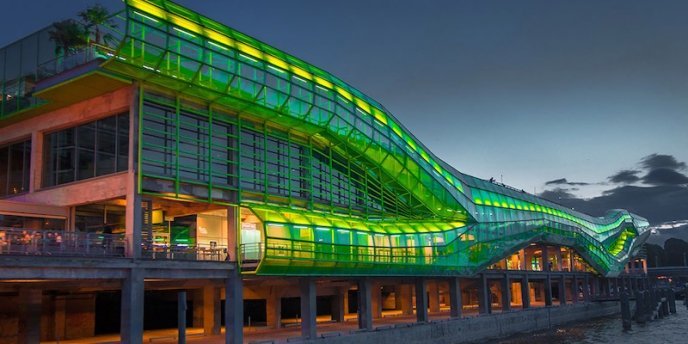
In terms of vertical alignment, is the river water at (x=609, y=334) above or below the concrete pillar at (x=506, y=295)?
below

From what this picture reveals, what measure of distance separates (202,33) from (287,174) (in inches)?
471

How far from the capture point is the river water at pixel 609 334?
58.6 meters

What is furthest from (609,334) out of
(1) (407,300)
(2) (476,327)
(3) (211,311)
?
(3) (211,311)

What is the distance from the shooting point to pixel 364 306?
47375 millimetres

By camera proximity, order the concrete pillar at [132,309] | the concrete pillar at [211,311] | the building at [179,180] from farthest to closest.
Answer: the concrete pillar at [211,311] → the building at [179,180] → the concrete pillar at [132,309]

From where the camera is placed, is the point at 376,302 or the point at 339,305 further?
the point at 376,302

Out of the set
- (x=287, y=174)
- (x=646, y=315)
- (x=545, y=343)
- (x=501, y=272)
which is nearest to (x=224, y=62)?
(x=287, y=174)

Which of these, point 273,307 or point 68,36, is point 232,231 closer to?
point 273,307

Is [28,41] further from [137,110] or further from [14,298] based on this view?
[14,298]

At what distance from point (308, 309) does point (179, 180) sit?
477 inches

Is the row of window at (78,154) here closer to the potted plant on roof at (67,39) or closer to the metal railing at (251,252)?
the potted plant on roof at (67,39)

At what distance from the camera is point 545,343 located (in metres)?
56.7

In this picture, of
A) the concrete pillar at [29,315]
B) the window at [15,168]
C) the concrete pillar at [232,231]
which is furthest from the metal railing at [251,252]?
the window at [15,168]

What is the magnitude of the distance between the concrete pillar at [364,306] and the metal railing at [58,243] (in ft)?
65.6
